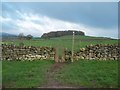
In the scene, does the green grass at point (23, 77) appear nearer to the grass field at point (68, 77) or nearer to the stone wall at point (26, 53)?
the grass field at point (68, 77)

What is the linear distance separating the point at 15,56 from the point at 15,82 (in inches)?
375

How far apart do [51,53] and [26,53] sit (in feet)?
5.87

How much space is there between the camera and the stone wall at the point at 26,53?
71.5ft

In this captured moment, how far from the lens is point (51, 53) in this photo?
2255 cm

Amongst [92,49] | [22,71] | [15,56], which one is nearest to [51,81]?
[22,71]

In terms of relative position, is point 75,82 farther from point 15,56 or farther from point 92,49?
point 92,49

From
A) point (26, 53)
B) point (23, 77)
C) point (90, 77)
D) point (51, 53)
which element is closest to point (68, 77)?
point (90, 77)

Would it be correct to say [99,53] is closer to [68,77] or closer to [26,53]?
[26,53]

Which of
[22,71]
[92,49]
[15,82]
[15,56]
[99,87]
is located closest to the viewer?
[99,87]

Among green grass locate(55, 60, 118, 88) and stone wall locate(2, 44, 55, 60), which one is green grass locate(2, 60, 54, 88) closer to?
green grass locate(55, 60, 118, 88)

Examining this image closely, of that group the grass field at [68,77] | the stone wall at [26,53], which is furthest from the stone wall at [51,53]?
the grass field at [68,77]

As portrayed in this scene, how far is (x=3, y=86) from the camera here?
11.8 meters

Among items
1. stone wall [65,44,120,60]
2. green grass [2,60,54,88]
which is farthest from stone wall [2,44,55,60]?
green grass [2,60,54,88]

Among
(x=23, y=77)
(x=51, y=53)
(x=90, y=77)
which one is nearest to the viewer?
(x=23, y=77)
